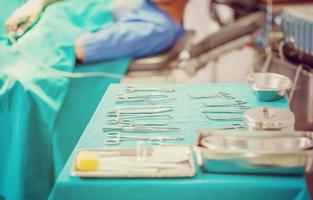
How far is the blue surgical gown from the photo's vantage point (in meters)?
1.89

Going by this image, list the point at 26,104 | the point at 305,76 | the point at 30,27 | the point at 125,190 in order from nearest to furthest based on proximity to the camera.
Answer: the point at 125,190 → the point at 26,104 → the point at 30,27 → the point at 305,76

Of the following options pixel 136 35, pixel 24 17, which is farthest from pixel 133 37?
pixel 24 17

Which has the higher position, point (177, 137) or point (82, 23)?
point (82, 23)

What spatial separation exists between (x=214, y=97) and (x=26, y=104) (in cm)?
72

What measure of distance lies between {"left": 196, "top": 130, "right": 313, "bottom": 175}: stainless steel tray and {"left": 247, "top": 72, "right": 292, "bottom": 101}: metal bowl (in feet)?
1.00

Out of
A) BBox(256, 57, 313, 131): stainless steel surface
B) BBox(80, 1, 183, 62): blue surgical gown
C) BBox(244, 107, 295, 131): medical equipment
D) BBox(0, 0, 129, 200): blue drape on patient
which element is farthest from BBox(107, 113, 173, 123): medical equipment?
BBox(256, 57, 313, 131): stainless steel surface

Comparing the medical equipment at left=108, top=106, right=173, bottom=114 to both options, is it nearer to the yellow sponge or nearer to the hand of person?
the yellow sponge

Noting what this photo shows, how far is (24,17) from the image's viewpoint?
170 cm

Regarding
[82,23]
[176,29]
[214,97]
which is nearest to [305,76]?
[176,29]

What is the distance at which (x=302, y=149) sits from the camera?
3.09 feet

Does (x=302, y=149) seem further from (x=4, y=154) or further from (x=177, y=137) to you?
(x=4, y=154)

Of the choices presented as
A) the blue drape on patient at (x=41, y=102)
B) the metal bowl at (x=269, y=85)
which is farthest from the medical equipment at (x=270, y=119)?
the blue drape on patient at (x=41, y=102)

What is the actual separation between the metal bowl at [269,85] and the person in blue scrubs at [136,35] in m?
0.65

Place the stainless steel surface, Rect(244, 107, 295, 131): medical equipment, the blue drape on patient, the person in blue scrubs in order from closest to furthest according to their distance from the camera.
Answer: Rect(244, 107, 295, 131): medical equipment, the blue drape on patient, the person in blue scrubs, the stainless steel surface
